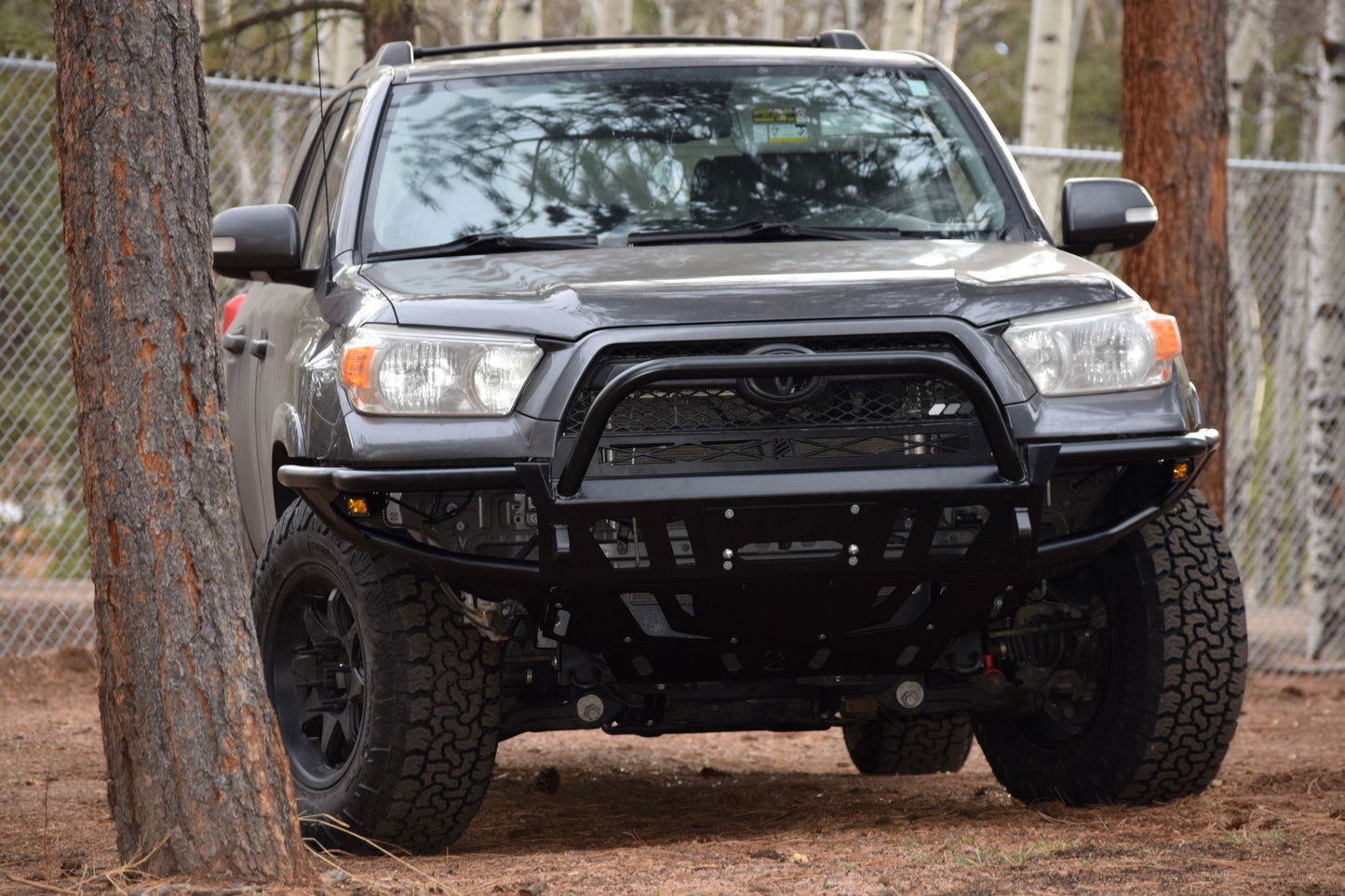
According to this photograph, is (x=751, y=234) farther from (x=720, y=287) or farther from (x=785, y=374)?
(x=785, y=374)

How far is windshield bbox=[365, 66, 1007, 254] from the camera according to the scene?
4684 mm

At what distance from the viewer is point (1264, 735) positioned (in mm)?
7734

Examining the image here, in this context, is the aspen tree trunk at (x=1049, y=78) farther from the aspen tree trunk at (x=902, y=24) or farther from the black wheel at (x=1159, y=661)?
the black wheel at (x=1159, y=661)

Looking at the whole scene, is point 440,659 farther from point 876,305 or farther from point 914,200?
point 914,200

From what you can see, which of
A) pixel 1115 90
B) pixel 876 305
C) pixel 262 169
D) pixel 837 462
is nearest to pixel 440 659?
pixel 837 462

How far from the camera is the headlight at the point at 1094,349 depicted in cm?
391

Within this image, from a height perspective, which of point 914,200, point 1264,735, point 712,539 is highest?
point 914,200

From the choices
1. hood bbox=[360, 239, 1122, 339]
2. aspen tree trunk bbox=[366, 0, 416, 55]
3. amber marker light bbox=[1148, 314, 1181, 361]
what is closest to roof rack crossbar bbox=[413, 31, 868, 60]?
hood bbox=[360, 239, 1122, 339]

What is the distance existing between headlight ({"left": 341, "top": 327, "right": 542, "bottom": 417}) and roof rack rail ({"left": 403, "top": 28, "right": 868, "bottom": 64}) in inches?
68.5

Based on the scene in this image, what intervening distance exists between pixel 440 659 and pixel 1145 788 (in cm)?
197

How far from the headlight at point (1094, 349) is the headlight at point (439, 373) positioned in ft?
3.75

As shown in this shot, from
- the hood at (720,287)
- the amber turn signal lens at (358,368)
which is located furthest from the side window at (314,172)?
the amber turn signal lens at (358,368)

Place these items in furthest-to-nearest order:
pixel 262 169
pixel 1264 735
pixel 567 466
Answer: pixel 262 169 < pixel 1264 735 < pixel 567 466

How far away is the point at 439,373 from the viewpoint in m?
3.81
